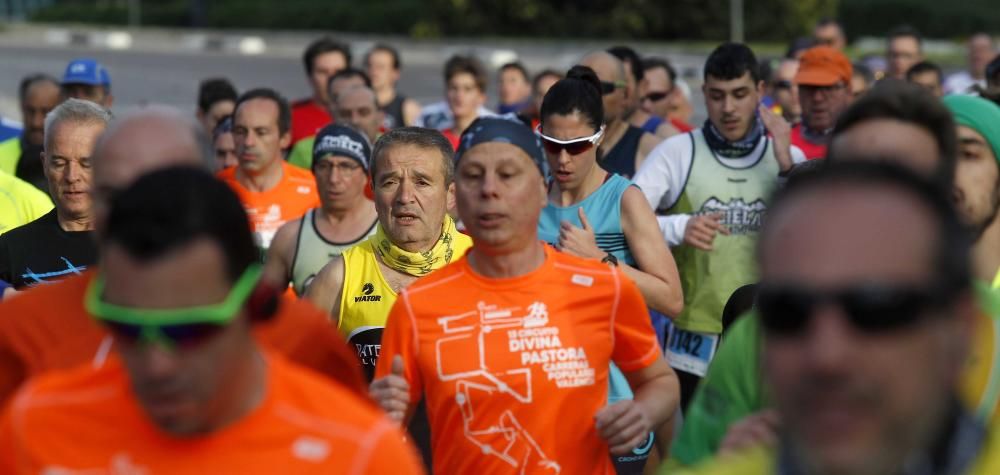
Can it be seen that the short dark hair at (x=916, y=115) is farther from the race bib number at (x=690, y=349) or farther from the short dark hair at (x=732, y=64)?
the short dark hair at (x=732, y=64)

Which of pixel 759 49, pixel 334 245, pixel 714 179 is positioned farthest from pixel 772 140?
A: pixel 759 49

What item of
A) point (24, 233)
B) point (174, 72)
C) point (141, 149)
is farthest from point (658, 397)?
point (174, 72)

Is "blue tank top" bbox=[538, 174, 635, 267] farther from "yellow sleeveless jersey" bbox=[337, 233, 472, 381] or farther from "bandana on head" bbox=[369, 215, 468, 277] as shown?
"yellow sleeveless jersey" bbox=[337, 233, 472, 381]

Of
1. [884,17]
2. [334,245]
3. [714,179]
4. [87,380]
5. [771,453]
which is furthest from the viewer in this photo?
[884,17]

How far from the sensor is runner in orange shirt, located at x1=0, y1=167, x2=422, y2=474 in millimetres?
2863

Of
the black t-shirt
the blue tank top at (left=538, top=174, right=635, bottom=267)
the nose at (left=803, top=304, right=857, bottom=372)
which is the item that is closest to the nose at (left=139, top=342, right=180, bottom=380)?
the nose at (left=803, top=304, right=857, bottom=372)

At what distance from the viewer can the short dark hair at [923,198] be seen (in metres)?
2.35

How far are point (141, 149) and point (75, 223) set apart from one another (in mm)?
2488

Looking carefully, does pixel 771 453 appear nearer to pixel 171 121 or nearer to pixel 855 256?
pixel 855 256

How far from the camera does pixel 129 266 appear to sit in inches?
113

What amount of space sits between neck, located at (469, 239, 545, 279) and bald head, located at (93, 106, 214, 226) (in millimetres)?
1275

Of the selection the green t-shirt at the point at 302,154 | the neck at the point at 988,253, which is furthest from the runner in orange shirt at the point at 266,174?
the neck at the point at 988,253

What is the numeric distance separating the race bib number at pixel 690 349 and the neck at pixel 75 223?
3.37m

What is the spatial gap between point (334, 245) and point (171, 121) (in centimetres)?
389
